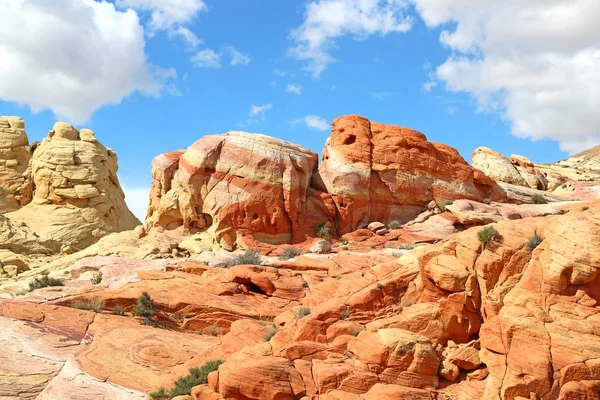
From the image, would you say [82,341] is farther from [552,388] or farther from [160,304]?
[552,388]

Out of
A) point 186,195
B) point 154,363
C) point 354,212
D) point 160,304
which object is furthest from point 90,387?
point 354,212

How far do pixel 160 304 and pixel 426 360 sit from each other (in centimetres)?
968

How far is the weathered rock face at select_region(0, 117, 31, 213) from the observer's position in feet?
126

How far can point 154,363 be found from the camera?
47.4ft

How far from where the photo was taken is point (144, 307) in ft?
59.9

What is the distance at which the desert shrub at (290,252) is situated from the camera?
24891 millimetres

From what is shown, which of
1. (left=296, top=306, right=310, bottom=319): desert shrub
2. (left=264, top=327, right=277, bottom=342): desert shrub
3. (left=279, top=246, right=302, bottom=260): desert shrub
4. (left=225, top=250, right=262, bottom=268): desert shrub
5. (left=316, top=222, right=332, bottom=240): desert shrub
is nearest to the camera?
(left=264, top=327, right=277, bottom=342): desert shrub

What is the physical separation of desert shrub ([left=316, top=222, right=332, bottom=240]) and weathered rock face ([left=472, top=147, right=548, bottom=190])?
41.3ft

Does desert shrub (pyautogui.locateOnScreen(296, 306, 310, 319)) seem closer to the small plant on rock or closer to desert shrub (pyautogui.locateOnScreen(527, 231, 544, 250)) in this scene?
desert shrub (pyautogui.locateOnScreen(527, 231, 544, 250))

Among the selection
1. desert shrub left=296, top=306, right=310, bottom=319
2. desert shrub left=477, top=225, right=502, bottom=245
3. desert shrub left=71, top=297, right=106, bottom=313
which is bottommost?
desert shrub left=296, top=306, right=310, bottom=319

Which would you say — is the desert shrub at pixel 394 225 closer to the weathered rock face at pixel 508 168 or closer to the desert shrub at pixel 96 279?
the weathered rock face at pixel 508 168

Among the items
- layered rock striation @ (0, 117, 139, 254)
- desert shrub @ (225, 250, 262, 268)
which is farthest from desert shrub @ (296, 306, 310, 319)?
layered rock striation @ (0, 117, 139, 254)

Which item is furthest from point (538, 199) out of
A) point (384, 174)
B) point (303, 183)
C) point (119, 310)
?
point (119, 310)

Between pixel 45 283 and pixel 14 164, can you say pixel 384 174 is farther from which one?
pixel 14 164
